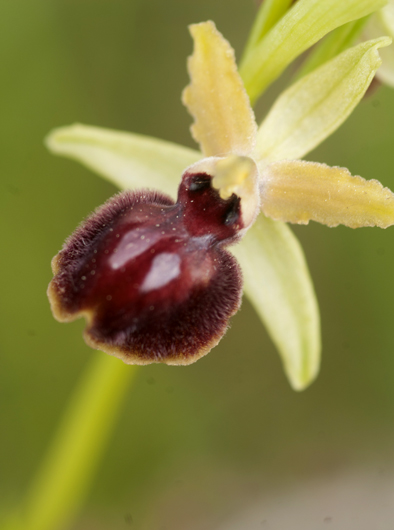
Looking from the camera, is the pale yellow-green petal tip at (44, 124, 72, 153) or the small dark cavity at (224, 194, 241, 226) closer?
the small dark cavity at (224, 194, 241, 226)

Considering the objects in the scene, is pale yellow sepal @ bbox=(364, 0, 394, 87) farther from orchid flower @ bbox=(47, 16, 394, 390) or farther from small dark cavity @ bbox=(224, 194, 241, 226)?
small dark cavity @ bbox=(224, 194, 241, 226)

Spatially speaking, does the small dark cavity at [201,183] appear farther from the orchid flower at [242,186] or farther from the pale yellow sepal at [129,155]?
the pale yellow sepal at [129,155]

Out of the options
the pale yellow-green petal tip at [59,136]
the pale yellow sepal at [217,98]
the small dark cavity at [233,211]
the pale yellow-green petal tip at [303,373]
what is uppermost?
the pale yellow-green petal tip at [59,136]

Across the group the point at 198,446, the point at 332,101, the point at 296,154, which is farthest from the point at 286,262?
the point at 198,446

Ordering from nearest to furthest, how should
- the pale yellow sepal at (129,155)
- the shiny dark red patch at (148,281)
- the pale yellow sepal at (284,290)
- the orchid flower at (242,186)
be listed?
1. the shiny dark red patch at (148,281)
2. the orchid flower at (242,186)
3. the pale yellow sepal at (284,290)
4. the pale yellow sepal at (129,155)

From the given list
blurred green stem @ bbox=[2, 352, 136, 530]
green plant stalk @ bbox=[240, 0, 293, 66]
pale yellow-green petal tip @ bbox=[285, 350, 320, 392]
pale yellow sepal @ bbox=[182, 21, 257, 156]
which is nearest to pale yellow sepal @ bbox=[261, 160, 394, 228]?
pale yellow sepal @ bbox=[182, 21, 257, 156]

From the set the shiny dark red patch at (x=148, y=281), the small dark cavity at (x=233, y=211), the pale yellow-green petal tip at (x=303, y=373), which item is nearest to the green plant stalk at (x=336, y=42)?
the small dark cavity at (x=233, y=211)

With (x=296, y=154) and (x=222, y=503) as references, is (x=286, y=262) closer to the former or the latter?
(x=296, y=154)
